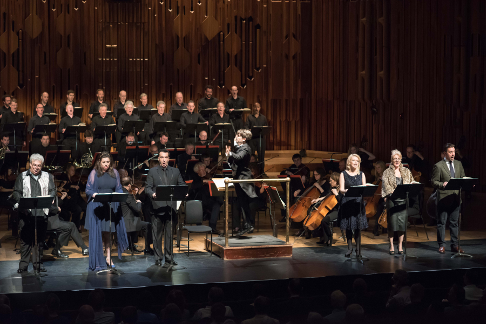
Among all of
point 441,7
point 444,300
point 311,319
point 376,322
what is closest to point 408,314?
point 376,322

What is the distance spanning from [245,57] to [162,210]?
7938 millimetres

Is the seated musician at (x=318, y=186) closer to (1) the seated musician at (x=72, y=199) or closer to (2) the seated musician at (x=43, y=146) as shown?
(1) the seated musician at (x=72, y=199)

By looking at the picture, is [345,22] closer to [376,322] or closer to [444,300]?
[444,300]

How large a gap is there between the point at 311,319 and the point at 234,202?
3.87 metres

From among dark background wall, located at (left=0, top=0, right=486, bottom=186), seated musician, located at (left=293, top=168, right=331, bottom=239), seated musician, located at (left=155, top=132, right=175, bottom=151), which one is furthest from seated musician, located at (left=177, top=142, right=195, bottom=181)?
dark background wall, located at (left=0, top=0, right=486, bottom=186)

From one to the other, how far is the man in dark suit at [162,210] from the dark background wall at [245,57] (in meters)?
6.34

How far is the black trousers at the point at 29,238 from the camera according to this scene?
6328 millimetres

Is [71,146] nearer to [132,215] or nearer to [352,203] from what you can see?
[132,215]

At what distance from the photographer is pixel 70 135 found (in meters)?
10.4

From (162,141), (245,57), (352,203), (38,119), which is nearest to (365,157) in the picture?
(162,141)

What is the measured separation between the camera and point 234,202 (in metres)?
7.91

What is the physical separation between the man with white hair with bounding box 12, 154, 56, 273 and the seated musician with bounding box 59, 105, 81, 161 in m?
3.73

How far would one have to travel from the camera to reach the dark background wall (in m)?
12.4

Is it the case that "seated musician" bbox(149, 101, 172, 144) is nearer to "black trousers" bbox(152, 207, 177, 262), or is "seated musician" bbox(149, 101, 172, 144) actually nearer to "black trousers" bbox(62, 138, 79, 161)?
"black trousers" bbox(62, 138, 79, 161)
